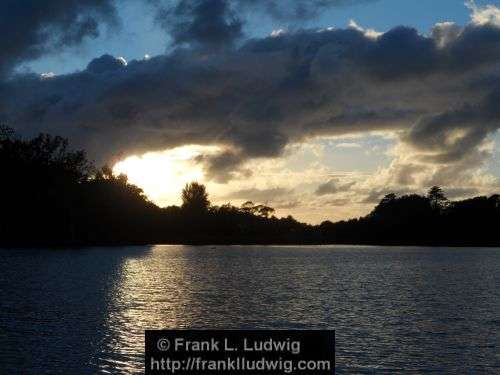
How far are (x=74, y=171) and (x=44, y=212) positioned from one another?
1649cm

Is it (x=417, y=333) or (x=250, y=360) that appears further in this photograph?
(x=417, y=333)

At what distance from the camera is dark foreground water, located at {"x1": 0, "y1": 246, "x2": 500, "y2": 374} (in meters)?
32.0

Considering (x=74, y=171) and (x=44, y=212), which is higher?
(x=74, y=171)

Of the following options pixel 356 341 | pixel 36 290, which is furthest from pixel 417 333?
pixel 36 290

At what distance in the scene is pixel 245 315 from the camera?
48531 mm

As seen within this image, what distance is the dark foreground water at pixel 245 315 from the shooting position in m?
32.0

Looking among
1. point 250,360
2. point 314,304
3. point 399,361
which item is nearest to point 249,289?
point 314,304

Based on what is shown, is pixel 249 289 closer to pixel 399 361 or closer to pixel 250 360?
pixel 399 361

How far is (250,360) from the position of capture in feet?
59.7

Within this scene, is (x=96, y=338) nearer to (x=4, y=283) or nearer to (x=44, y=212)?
(x=4, y=283)

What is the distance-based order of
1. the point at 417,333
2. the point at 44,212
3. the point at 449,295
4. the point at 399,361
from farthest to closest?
the point at 44,212, the point at 449,295, the point at 417,333, the point at 399,361

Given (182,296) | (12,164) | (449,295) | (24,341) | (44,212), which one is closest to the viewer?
(24,341)

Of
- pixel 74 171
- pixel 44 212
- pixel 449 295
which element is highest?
pixel 74 171

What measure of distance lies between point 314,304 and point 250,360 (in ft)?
129
